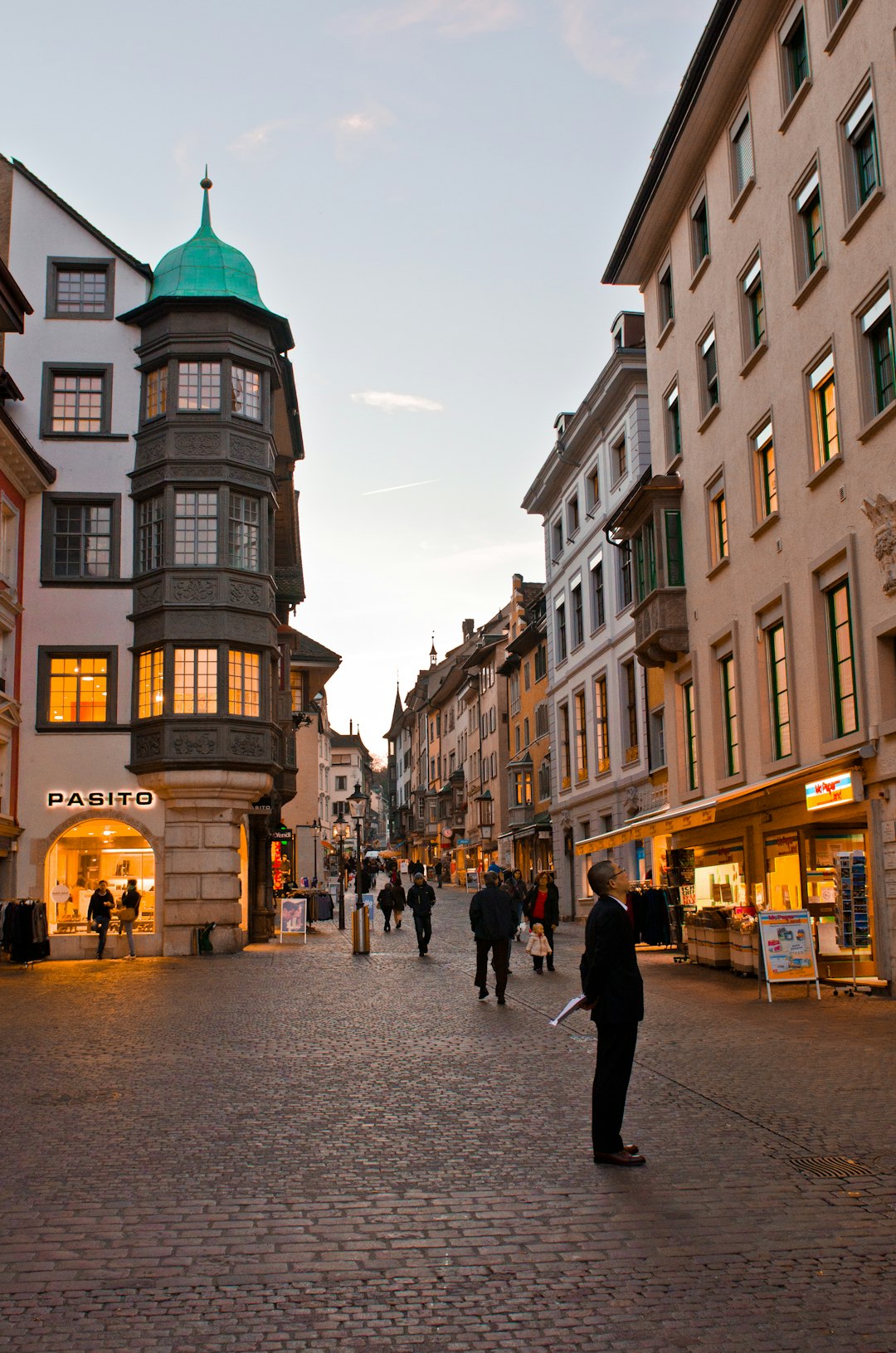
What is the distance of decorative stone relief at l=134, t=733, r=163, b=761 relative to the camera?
30266mm

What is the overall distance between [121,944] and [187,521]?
390 inches

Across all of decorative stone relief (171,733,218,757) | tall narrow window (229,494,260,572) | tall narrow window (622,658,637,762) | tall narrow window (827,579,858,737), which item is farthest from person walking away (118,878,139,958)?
tall narrow window (827,579,858,737)

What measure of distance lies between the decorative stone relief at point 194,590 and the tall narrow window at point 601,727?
50.9 ft

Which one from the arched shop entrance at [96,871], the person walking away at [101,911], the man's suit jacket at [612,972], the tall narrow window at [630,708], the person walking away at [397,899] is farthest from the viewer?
the person walking away at [397,899]

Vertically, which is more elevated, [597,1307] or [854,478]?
[854,478]

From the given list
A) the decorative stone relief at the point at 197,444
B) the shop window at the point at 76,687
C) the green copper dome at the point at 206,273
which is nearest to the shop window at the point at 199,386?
the decorative stone relief at the point at 197,444

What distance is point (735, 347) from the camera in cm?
2527

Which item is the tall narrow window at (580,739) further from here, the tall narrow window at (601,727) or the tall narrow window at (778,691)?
the tall narrow window at (778,691)

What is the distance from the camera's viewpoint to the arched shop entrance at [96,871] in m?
30.1

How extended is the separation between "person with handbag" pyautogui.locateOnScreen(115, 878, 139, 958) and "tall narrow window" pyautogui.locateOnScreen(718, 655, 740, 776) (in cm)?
1333

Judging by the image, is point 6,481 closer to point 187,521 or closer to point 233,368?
point 187,521

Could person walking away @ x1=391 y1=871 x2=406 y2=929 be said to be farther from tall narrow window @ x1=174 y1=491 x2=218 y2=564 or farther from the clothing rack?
the clothing rack

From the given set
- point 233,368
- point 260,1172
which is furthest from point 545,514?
point 260,1172

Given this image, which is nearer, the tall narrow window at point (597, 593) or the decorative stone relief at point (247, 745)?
the decorative stone relief at point (247, 745)
